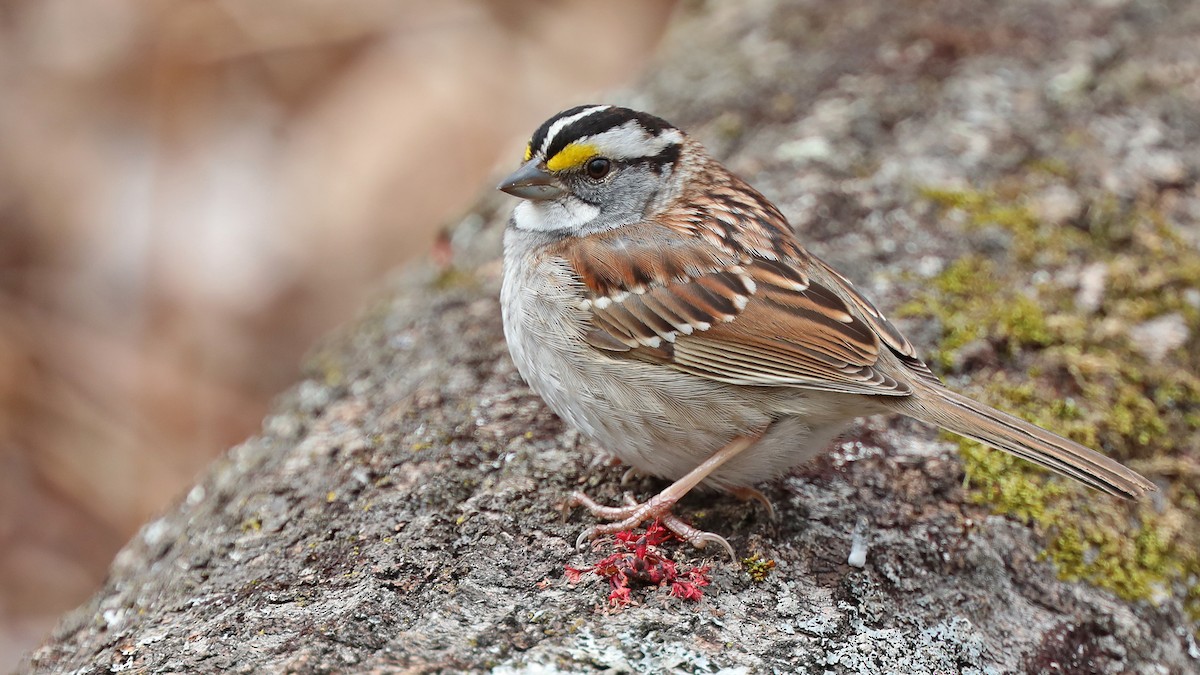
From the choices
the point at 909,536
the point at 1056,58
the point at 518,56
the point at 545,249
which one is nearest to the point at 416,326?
the point at 545,249

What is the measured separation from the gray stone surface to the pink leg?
0.07 m

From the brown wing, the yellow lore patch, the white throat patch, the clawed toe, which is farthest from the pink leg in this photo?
the yellow lore patch

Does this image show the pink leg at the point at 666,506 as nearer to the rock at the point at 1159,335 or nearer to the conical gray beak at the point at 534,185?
the conical gray beak at the point at 534,185

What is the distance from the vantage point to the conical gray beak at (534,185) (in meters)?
3.19

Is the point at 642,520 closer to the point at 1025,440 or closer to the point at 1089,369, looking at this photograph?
the point at 1025,440

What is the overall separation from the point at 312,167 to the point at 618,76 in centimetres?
237

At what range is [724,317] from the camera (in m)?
2.91

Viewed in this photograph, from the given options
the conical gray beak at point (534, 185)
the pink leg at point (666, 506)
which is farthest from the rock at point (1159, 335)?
the conical gray beak at point (534, 185)

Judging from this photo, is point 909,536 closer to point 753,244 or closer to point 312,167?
point 753,244

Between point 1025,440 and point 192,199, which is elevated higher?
point 192,199

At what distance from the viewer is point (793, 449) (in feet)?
9.18

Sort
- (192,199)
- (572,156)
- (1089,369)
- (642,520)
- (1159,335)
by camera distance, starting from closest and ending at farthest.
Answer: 1. (642,520)
2. (572,156)
3. (1089,369)
4. (1159,335)
5. (192,199)

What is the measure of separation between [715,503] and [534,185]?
1.04 meters

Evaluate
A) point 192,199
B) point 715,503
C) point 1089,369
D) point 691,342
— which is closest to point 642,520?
point 715,503
